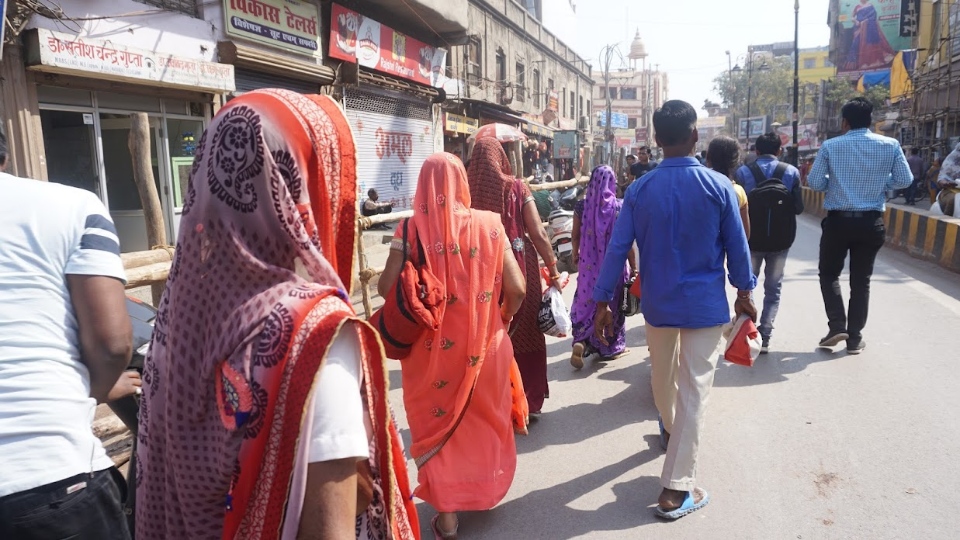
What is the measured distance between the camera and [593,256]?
526 centimetres

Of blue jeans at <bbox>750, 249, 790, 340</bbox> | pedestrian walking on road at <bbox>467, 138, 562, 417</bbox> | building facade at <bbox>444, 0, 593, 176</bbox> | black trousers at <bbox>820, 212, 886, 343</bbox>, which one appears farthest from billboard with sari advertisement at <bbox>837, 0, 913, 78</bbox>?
Result: pedestrian walking on road at <bbox>467, 138, 562, 417</bbox>

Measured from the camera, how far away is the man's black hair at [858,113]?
201 inches

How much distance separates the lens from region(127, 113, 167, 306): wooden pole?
4.49m

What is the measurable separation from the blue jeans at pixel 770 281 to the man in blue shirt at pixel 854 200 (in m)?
0.38

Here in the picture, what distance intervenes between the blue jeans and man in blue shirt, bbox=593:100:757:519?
7.84 ft

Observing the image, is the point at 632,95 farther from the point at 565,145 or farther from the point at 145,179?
the point at 145,179

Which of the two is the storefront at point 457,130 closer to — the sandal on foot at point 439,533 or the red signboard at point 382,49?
the red signboard at point 382,49

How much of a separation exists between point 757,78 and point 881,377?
61.3 m

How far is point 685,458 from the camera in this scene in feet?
9.95

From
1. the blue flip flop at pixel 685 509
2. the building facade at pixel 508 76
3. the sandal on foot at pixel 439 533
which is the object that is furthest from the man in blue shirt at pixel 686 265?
the building facade at pixel 508 76

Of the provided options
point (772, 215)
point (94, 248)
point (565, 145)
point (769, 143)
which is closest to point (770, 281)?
point (772, 215)

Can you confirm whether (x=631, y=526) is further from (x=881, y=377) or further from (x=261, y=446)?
(x=881, y=377)

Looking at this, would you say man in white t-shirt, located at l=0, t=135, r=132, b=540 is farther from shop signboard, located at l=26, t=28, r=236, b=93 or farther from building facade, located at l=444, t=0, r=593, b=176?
building facade, located at l=444, t=0, r=593, b=176

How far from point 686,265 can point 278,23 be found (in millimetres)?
9975
